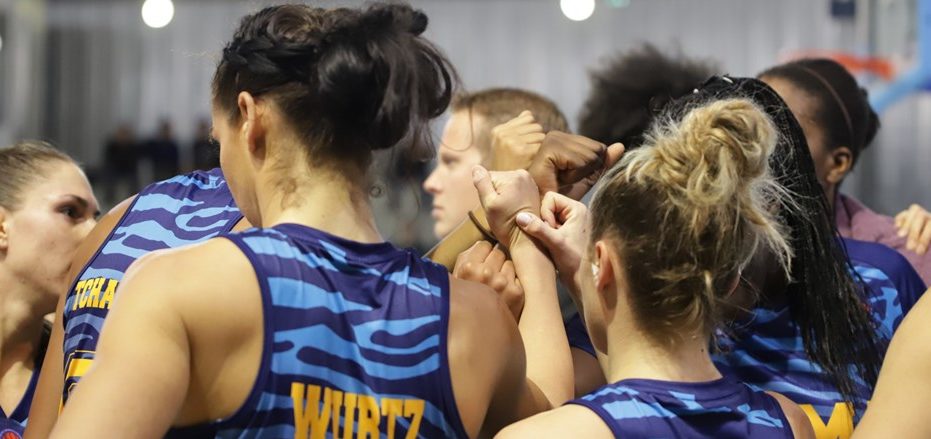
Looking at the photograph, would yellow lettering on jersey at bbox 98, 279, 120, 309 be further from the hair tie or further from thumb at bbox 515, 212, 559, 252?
the hair tie

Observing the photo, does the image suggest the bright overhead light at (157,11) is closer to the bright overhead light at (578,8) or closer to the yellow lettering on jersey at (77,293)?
the bright overhead light at (578,8)

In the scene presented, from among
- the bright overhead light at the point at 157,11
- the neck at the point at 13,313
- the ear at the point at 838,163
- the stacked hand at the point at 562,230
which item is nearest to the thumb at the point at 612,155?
the stacked hand at the point at 562,230

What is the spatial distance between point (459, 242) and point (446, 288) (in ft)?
1.56

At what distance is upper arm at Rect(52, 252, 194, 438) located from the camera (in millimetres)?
1308

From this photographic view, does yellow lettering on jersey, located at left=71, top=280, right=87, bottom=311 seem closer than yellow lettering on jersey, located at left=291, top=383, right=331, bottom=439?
No

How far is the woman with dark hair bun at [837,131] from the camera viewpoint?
102 inches

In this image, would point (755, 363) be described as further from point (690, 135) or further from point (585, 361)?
point (690, 135)

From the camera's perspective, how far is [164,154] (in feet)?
32.3

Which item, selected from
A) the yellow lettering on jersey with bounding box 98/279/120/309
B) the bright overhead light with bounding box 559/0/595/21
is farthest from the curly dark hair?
the bright overhead light with bounding box 559/0/595/21

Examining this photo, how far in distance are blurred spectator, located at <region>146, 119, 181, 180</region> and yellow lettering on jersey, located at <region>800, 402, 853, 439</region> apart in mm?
8361

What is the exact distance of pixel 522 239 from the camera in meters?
1.88

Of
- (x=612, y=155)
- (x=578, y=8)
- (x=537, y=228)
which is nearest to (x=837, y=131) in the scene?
(x=612, y=155)

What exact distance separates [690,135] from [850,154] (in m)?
1.15

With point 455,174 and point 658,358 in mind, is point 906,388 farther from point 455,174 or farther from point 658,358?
point 455,174
